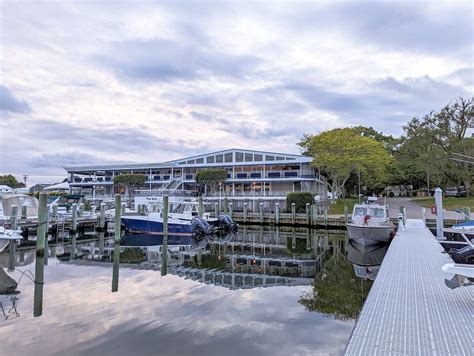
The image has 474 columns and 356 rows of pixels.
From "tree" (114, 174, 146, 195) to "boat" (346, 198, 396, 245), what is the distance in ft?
111

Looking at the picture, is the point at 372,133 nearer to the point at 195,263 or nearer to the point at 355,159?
the point at 355,159

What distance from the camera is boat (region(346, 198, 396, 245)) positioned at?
781 inches

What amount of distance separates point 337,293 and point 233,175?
37330 millimetres

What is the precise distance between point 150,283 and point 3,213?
17.0 metres

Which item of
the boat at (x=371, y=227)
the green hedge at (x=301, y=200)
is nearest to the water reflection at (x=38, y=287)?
the boat at (x=371, y=227)

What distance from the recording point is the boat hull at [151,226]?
2675cm

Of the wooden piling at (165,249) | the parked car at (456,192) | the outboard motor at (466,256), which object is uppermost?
the parked car at (456,192)

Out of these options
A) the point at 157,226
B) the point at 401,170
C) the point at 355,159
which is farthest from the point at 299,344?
the point at 401,170

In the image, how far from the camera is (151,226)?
92.4 ft

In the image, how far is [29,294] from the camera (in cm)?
1139

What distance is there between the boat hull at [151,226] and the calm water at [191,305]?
7.95 metres

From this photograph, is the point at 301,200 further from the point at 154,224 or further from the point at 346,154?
the point at 154,224

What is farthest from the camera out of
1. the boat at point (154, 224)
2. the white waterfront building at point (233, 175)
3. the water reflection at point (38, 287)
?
the white waterfront building at point (233, 175)

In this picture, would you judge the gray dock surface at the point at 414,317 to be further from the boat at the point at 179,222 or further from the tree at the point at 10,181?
the tree at the point at 10,181
